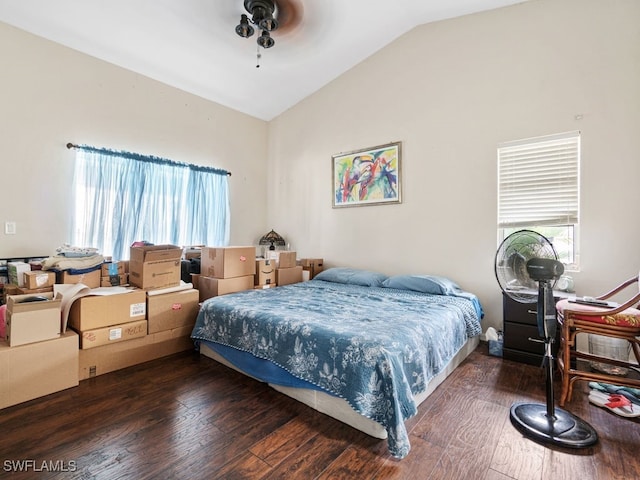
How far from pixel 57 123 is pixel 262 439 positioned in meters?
3.37

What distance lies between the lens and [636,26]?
2377 mm

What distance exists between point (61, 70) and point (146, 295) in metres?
2.34

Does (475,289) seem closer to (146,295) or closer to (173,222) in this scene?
(146,295)

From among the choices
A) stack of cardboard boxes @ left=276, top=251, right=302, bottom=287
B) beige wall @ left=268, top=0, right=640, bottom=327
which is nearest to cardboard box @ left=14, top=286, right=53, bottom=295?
stack of cardboard boxes @ left=276, top=251, right=302, bottom=287

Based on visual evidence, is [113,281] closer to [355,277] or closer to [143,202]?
[143,202]

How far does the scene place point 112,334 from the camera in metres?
2.39

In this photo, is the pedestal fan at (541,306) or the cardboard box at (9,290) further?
the cardboard box at (9,290)

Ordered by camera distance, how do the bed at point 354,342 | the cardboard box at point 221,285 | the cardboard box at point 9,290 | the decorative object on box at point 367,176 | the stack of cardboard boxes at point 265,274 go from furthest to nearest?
the decorative object on box at point 367,176
the stack of cardboard boxes at point 265,274
the cardboard box at point 221,285
the cardboard box at point 9,290
the bed at point 354,342

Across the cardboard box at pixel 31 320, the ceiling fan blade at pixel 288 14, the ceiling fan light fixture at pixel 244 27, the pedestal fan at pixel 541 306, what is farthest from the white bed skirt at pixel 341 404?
the ceiling fan blade at pixel 288 14

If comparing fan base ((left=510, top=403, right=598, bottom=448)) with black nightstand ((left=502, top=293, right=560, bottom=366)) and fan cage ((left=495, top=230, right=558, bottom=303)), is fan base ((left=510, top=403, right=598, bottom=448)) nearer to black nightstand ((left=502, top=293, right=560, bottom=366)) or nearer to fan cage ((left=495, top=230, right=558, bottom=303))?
fan cage ((left=495, top=230, right=558, bottom=303))

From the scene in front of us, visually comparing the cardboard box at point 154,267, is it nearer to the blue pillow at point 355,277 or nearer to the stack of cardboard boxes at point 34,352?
the stack of cardboard boxes at point 34,352

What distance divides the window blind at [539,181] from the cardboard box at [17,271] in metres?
4.25

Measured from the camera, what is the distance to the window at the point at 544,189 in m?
2.63

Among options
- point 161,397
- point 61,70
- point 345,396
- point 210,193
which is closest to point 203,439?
point 161,397
